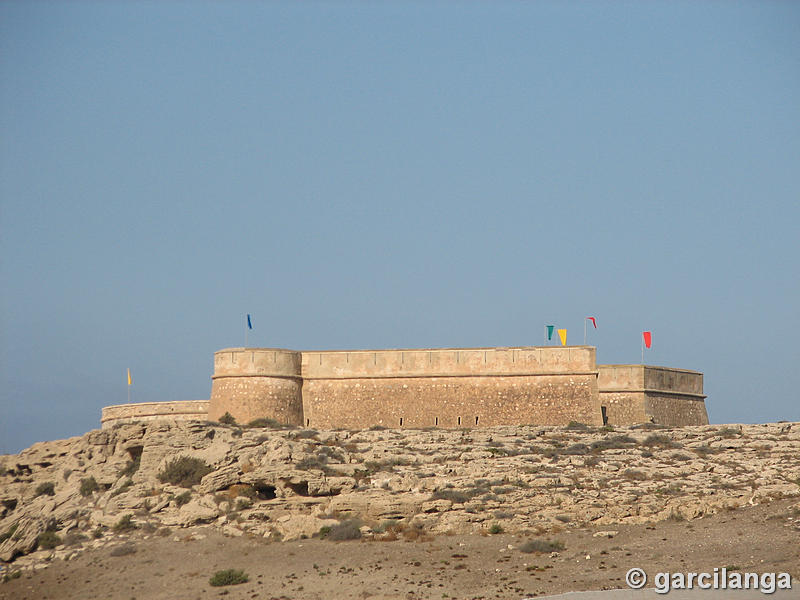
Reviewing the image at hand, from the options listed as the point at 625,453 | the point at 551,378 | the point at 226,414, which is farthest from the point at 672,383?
the point at 226,414

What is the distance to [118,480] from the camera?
29422 millimetres

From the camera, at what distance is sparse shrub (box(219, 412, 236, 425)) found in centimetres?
3622

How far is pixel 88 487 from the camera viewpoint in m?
29.3

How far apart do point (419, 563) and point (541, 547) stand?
2.71 metres

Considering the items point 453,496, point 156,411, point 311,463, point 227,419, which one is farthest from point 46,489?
point 453,496

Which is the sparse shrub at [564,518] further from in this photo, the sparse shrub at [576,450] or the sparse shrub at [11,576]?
the sparse shrub at [11,576]

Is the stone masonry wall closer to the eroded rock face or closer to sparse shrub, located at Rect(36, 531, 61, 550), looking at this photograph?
the eroded rock face

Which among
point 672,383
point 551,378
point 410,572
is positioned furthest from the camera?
point 672,383

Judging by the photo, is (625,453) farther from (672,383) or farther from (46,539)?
(46,539)

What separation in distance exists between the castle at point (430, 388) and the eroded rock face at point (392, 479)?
11.7 feet

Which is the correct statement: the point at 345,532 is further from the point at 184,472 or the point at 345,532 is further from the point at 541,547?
the point at 184,472

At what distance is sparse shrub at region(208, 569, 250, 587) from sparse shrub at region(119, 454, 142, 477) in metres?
8.64

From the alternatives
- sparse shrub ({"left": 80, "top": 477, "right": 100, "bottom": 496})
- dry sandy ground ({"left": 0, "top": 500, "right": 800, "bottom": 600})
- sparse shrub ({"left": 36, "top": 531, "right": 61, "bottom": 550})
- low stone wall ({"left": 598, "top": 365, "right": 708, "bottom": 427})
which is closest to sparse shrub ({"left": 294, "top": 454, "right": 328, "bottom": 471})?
dry sandy ground ({"left": 0, "top": 500, "right": 800, "bottom": 600})

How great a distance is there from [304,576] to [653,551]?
7264 mm
